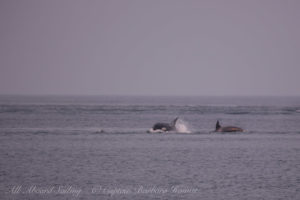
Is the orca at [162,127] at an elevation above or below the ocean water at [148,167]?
above

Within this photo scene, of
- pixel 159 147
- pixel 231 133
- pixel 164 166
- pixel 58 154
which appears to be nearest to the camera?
pixel 164 166

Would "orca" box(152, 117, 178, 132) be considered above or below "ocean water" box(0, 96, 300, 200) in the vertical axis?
above

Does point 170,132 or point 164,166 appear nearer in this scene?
point 164,166

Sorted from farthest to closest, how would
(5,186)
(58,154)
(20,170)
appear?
(58,154), (20,170), (5,186)

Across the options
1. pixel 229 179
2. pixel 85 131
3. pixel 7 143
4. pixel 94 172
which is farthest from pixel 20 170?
pixel 85 131

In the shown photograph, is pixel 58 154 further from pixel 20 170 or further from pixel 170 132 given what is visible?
pixel 170 132

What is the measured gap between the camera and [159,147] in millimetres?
42562

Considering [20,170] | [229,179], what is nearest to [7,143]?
[20,170]

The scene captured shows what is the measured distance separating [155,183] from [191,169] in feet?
15.5

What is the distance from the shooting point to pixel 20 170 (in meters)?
29.8

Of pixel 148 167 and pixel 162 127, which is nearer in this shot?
pixel 148 167

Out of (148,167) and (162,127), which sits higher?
(162,127)

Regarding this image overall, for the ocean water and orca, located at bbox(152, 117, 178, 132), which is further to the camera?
orca, located at bbox(152, 117, 178, 132)

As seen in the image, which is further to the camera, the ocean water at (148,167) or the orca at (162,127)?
the orca at (162,127)
